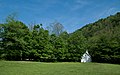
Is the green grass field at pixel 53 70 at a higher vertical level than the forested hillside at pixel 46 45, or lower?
lower

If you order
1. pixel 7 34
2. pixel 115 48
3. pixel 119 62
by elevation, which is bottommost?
pixel 119 62

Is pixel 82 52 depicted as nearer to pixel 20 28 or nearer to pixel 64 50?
pixel 64 50

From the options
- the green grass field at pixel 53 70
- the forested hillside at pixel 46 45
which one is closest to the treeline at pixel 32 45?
the forested hillside at pixel 46 45

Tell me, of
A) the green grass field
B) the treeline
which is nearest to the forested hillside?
the treeline

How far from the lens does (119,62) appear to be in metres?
53.8

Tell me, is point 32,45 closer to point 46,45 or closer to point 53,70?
point 46,45

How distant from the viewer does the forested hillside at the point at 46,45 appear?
177 ft

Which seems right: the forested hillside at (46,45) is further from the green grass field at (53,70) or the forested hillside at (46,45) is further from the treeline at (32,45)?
the green grass field at (53,70)

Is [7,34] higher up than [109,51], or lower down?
higher up

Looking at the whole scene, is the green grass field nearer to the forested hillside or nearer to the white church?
the forested hillside

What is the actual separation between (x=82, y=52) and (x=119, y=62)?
10203mm

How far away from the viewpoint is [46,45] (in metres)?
54.7

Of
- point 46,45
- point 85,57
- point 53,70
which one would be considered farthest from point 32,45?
point 53,70

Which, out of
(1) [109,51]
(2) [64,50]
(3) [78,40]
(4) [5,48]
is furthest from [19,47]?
(1) [109,51]
